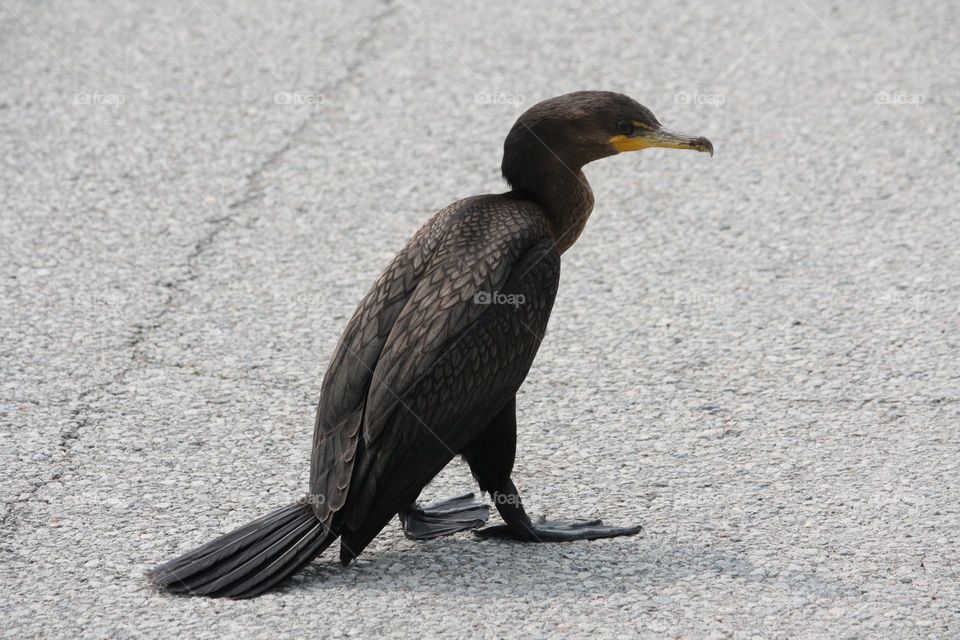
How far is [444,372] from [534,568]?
0.72 metres

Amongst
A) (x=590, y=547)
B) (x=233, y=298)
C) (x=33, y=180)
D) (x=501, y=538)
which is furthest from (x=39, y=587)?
(x=33, y=180)

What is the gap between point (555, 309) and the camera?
5.92 metres

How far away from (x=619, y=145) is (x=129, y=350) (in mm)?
2381

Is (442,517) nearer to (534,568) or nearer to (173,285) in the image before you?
(534,568)

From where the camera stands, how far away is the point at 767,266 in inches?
243

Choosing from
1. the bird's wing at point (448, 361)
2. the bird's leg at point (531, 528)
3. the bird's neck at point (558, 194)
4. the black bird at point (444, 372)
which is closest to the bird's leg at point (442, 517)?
the black bird at point (444, 372)

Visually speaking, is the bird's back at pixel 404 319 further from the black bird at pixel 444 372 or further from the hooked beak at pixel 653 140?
the hooked beak at pixel 653 140

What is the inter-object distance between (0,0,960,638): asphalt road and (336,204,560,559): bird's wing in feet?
1.06

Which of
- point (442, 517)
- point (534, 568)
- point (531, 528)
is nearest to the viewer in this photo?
point (534, 568)

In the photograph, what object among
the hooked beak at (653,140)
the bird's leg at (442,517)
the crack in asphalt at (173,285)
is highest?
the hooked beak at (653,140)

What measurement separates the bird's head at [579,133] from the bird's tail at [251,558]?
143cm

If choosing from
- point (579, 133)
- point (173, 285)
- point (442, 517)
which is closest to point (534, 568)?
point (442, 517)

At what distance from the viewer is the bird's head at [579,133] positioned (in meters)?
4.31

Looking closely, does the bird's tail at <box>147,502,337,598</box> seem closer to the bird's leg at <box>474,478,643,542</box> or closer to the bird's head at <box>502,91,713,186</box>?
the bird's leg at <box>474,478,643,542</box>
